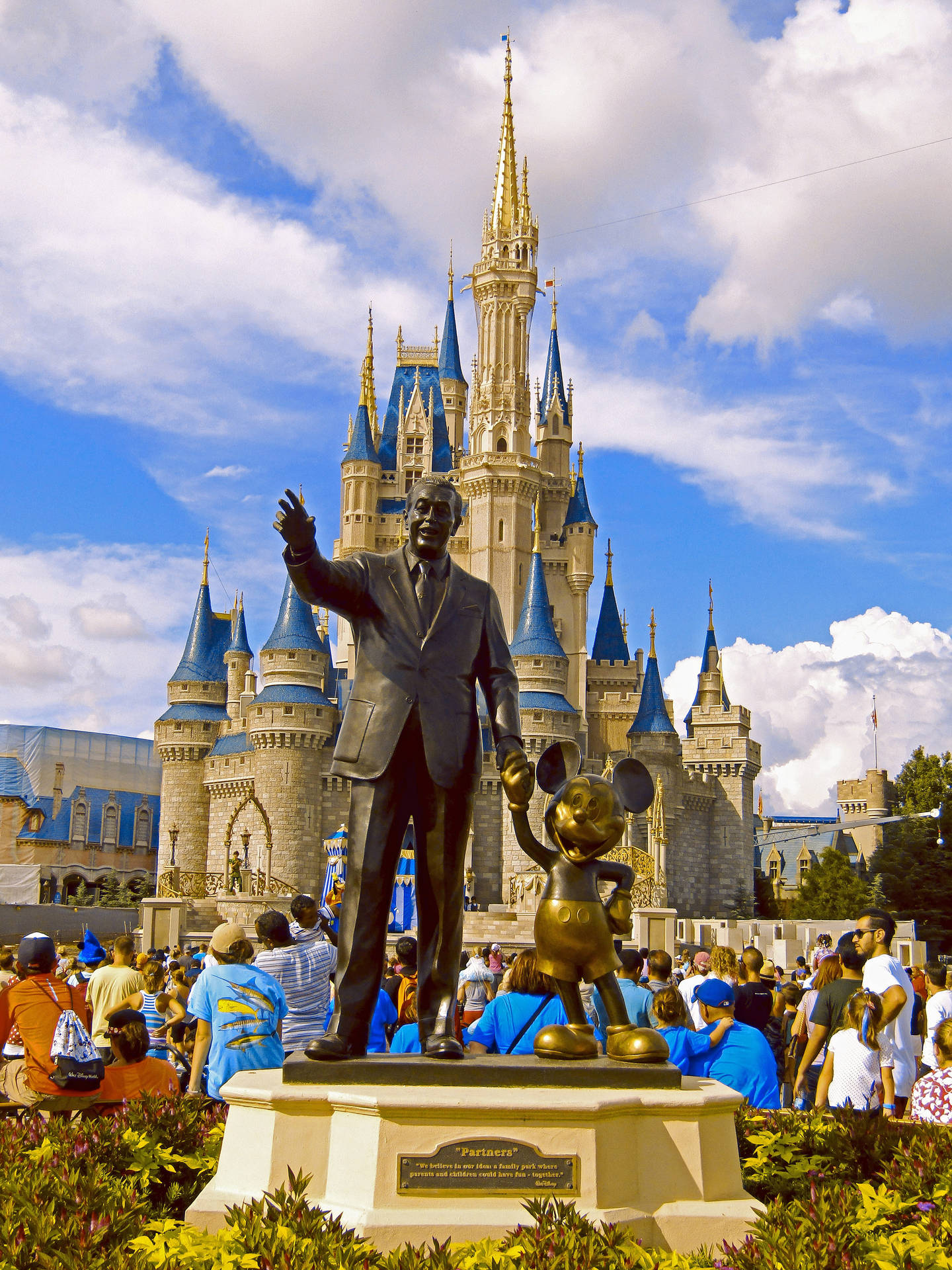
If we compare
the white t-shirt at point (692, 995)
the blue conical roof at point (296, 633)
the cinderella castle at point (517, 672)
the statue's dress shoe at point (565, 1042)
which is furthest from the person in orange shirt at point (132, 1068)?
the blue conical roof at point (296, 633)

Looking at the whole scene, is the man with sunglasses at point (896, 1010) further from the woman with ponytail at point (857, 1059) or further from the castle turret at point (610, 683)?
the castle turret at point (610, 683)

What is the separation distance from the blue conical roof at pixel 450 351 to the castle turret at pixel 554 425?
4.43 m

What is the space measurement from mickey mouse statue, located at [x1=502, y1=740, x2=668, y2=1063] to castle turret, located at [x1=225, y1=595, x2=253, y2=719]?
49.4 meters

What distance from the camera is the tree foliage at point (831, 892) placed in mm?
46219

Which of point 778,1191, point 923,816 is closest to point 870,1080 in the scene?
point 778,1191

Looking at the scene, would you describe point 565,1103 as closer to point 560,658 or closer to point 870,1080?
point 870,1080

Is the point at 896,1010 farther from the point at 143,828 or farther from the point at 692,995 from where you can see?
Result: the point at 143,828

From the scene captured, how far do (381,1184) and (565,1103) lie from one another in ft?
2.14

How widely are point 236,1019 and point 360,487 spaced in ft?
173

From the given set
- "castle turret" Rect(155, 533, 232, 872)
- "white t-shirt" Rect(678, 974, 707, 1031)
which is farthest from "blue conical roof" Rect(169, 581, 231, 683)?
"white t-shirt" Rect(678, 974, 707, 1031)

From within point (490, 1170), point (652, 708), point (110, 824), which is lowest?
point (490, 1170)

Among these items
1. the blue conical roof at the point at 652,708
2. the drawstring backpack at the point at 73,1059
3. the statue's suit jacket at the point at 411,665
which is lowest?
the drawstring backpack at the point at 73,1059

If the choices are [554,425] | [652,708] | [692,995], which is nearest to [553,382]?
[554,425]

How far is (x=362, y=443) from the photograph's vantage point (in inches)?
2313
